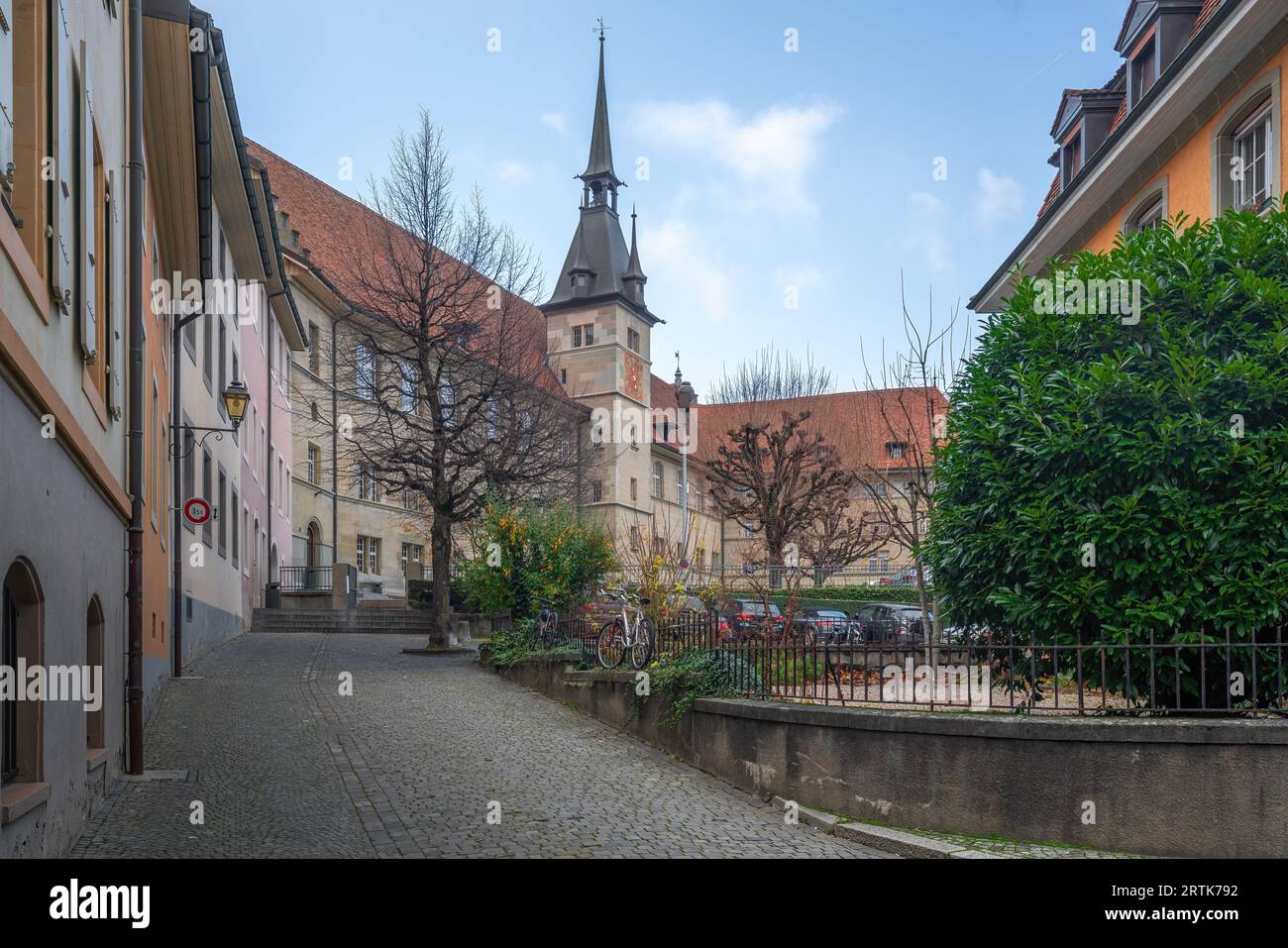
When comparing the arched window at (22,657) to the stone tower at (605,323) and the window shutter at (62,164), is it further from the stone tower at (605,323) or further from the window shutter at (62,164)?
the stone tower at (605,323)

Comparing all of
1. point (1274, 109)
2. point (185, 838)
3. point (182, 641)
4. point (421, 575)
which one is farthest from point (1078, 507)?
point (421, 575)

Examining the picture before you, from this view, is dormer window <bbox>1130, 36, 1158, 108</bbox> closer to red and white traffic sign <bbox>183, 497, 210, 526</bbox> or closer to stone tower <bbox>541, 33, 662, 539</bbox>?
red and white traffic sign <bbox>183, 497, 210, 526</bbox>

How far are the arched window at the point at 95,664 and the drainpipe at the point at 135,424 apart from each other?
0.77 meters

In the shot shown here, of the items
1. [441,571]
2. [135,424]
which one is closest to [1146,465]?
[135,424]

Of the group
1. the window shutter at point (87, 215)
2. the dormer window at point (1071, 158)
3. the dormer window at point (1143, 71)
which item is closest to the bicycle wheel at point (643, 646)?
the window shutter at point (87, 215)

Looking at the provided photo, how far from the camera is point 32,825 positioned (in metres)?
6.52

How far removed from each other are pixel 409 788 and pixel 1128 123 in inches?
569

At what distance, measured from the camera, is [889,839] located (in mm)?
8898

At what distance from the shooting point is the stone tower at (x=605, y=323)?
234 feet

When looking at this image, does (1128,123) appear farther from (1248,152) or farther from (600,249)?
(600,249)

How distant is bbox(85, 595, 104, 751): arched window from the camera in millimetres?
9328

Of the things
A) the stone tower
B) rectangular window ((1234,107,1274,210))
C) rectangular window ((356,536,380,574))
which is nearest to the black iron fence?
rectangular window ((1234,107,1274,210))
